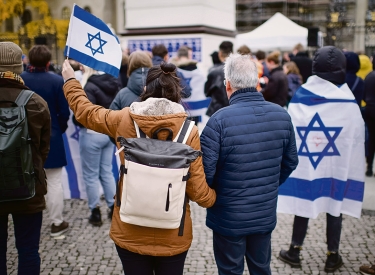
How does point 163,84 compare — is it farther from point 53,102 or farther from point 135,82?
point 53,102

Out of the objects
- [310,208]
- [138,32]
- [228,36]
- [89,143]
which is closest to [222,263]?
[310,208]

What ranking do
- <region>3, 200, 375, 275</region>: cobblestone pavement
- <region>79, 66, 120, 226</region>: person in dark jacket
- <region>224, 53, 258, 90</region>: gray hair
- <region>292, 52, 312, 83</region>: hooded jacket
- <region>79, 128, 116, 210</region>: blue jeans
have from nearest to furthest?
<region>224, 53, 258, 90</region>: gray hair
<region>3, 200, 375, 275</region>: cobblestone pavement
<region>79, 66, 120, 226</region>: person in dark jacket
<region>79, 128, 116, 210</region>: blue jeans
<region>292, 52, 312, 83</region>: hooded jacket

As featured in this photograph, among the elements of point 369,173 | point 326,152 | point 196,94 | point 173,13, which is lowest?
point 369,173

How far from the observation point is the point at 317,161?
4176mm

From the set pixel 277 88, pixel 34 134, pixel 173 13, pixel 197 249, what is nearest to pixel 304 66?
pixel 277 88

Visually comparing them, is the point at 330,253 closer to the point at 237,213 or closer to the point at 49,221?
the point at 237,213

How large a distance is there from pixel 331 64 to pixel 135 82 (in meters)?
1.93

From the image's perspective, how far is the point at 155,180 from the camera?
240 cm

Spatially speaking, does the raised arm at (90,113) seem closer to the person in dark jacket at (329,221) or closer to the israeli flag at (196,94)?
the person in dark jacket at (329,221)

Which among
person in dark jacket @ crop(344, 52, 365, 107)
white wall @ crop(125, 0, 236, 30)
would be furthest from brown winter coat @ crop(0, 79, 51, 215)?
white wall @ crop(125, 0, 236, 30)

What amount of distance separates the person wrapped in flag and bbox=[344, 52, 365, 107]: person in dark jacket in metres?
3.27

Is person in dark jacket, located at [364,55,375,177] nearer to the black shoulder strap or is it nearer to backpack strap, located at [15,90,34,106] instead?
the black shoulder strap

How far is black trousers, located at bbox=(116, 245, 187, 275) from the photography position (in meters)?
2.71

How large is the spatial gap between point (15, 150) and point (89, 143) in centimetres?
220
